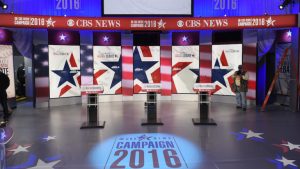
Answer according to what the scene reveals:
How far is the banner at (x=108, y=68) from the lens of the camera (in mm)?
12924

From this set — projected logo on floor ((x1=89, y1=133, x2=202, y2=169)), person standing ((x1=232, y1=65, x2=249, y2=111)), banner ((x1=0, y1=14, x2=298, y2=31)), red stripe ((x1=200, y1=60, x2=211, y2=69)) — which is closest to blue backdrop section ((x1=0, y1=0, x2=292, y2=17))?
banner ((x1=0, y1=14, x2=298, y2=31))

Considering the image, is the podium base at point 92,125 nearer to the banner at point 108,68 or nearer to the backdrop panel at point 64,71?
the backdrop panel at point 64,71

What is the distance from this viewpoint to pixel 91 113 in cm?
873

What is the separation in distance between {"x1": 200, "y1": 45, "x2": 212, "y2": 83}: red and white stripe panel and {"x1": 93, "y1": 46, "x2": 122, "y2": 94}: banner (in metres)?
3.12

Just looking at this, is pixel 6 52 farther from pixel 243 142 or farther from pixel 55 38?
pixel 243 142

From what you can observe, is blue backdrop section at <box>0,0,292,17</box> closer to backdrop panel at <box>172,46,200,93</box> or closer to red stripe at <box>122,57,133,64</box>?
backdrop panel at <box>172,46,200,93</box>

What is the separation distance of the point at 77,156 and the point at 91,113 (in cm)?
268

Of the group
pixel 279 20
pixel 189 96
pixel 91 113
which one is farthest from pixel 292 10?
pixel 91 113

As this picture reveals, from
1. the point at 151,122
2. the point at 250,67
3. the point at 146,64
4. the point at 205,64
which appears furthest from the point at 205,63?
the point at 151,122

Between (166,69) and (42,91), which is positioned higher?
(166,69)

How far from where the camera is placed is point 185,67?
1313 centimetres

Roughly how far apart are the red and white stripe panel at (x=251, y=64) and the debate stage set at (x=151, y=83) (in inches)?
1.4

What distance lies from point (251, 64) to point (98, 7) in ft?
19.1

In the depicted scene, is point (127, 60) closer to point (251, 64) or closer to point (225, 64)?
point (225, 64)
